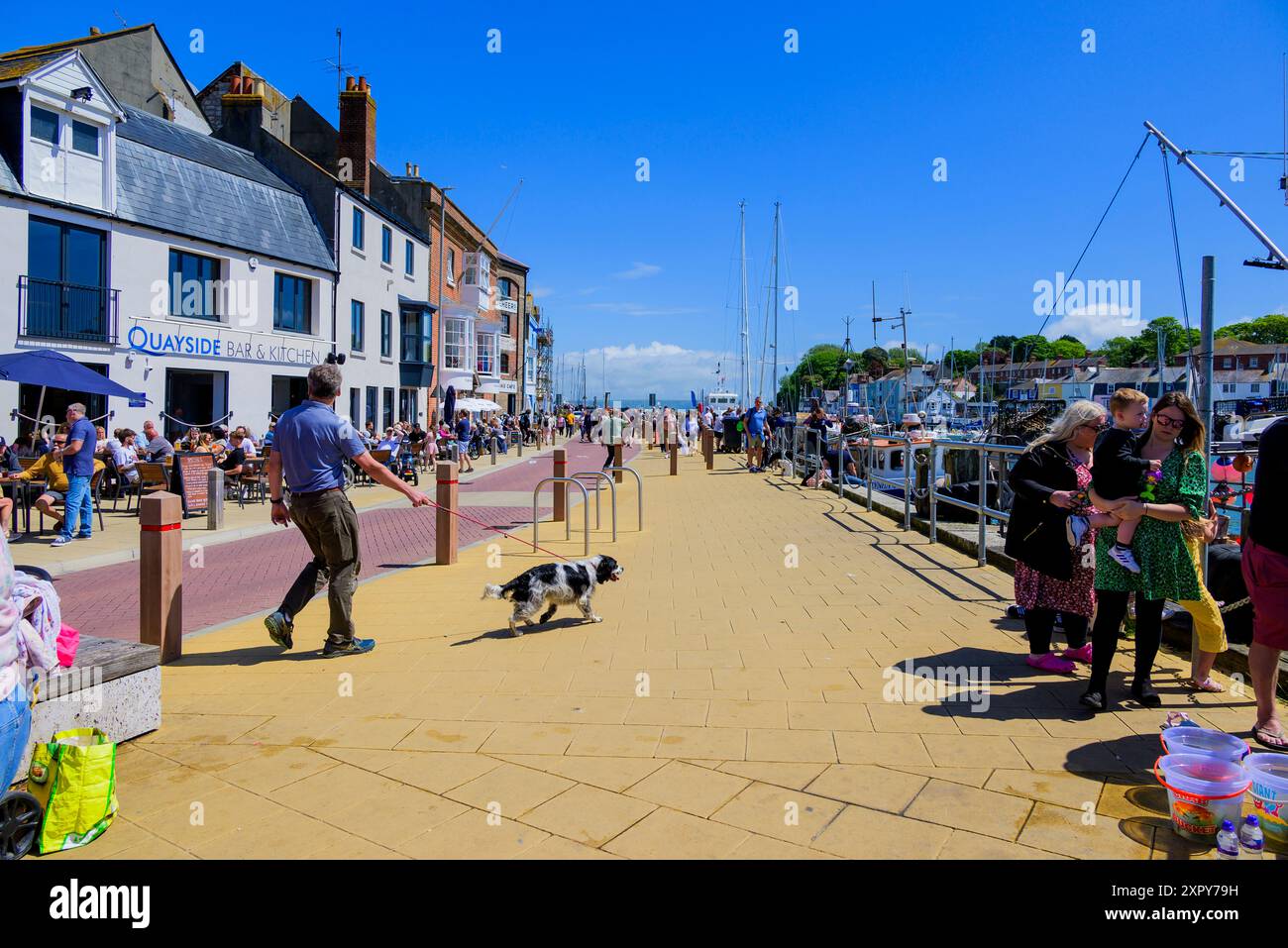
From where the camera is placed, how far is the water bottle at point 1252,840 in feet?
10.6

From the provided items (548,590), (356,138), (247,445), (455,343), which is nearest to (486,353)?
(455,343)

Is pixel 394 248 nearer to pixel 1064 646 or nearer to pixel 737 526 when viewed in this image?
pixel 737 526

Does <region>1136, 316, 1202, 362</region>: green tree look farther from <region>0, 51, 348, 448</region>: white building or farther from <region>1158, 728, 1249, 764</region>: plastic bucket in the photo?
<region>1158, 728, 1249, 764</region>: plastic bucket

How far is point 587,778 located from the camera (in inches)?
154

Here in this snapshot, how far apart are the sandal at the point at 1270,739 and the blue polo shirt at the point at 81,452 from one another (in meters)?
12.9

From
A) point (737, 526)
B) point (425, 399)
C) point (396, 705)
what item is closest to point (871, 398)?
point (425, 399)

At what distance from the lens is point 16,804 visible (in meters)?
3.18

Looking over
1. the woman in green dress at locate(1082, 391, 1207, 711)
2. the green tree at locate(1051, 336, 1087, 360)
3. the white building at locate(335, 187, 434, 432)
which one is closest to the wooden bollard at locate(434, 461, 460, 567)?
the woman in green dress at locate(1082, 391, 1207, 711)

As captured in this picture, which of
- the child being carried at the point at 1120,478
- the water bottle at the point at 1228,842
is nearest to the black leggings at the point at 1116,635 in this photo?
the child being carried at the point at 1120,478

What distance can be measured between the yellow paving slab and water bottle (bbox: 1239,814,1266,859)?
0.24 m

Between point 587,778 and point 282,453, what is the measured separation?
323cm

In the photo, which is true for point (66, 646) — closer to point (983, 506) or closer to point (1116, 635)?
point (1116, 635)
